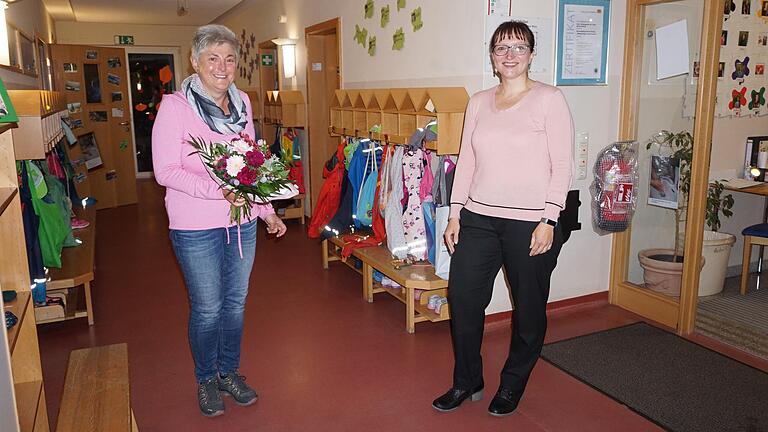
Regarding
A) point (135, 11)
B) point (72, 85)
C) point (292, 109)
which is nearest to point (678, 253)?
point (292, 109)

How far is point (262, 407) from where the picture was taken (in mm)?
2764

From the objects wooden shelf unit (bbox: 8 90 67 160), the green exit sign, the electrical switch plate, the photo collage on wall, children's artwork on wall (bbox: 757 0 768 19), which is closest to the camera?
wooden shelf unit (bbox: 8 90 67 160)

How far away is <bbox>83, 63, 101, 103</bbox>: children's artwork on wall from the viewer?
24.9ft

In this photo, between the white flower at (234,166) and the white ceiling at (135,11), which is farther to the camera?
the white ceiling at (135,11)

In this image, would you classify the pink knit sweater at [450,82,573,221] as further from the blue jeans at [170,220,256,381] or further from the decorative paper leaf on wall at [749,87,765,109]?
the decorative paper leaf on wall at [749,87,765,109]

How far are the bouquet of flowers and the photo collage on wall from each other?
130 inches

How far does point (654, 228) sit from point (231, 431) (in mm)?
2821

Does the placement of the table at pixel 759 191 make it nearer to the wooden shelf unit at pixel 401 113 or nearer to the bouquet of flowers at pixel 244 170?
the wooden shelf unit at pixel 401 113

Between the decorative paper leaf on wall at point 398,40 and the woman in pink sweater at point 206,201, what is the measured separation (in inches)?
80.3

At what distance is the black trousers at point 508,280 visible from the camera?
2.46 m

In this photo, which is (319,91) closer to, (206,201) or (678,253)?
(678,253)

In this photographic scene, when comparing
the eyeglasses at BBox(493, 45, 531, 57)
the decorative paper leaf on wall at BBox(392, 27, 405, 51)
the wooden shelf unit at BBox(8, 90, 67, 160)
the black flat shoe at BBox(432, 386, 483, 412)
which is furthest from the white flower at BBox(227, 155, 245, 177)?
the decorative paper leaf on wall at BBox(392, 27, 405, 51)

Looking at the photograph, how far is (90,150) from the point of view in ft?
24.2

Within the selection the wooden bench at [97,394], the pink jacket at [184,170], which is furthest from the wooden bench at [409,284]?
the wooden bench at [97,394]
